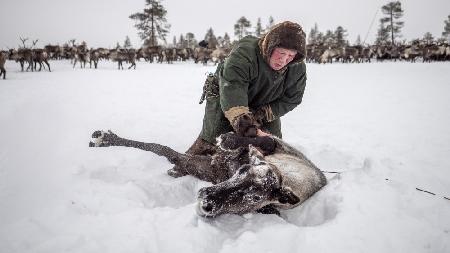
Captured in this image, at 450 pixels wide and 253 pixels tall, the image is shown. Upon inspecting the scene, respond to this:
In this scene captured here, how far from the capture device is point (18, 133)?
15.9 feet

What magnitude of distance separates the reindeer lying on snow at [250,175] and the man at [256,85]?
145 millimetres

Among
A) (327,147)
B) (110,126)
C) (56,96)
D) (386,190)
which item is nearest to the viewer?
(386,190)

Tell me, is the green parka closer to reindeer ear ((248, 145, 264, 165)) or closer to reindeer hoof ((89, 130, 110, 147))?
reindeer ear ((248, 145, 264, 165))

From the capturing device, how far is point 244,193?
2.08 metres

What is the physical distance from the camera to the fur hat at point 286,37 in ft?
8.48

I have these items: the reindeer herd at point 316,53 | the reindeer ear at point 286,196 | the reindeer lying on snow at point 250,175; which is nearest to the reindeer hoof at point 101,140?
the reindeer lying on snow at point 250,175

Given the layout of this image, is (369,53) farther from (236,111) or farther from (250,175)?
(250,175)

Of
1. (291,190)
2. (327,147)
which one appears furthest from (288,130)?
(291,190)

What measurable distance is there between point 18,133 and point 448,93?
10891 millimetres

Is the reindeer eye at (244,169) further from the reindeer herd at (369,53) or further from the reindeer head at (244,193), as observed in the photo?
the reindeer herd at (369,53)

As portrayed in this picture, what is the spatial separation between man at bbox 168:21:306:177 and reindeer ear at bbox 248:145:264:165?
133 mm

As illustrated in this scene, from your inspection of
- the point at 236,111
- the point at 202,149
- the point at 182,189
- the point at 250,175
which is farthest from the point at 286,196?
the point at 202,149

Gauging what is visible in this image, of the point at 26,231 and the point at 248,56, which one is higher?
the point at 248,56

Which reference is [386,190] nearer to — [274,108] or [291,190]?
[291,190]
